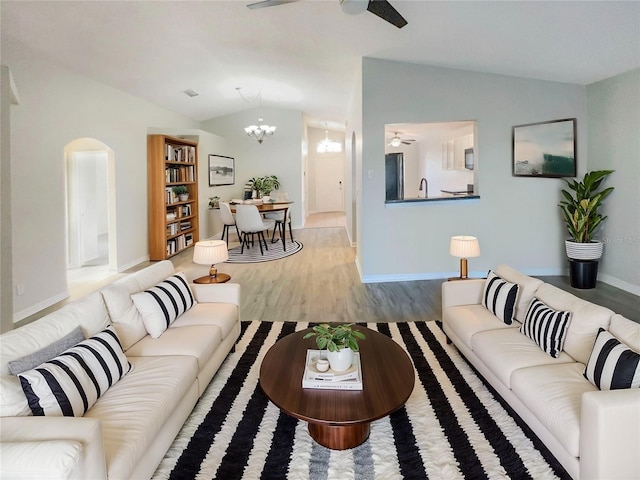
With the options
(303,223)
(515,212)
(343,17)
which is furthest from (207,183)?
(515,212)

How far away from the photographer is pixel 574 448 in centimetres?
155

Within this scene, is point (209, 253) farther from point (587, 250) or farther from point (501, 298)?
point (587, 250)

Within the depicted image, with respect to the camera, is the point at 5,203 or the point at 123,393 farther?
the point at 5,203

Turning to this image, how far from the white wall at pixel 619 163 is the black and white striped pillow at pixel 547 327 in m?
2.98

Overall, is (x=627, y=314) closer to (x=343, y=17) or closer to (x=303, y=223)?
(x=343, y=17)

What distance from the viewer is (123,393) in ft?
5.74

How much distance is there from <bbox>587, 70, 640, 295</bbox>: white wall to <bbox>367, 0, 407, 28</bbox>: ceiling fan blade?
122 inches

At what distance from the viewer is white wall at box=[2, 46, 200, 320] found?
3.82m

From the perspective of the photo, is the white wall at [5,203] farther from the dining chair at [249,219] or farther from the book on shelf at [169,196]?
the dining chair at [249,219]

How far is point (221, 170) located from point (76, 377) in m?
7.82

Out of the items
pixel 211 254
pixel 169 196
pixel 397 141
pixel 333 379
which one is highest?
pixel 397 141

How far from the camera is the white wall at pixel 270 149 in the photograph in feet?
31.7

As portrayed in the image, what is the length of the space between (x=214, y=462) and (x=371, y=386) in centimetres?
82

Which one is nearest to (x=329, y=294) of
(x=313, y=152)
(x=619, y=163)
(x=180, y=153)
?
(x=619, y=163)
